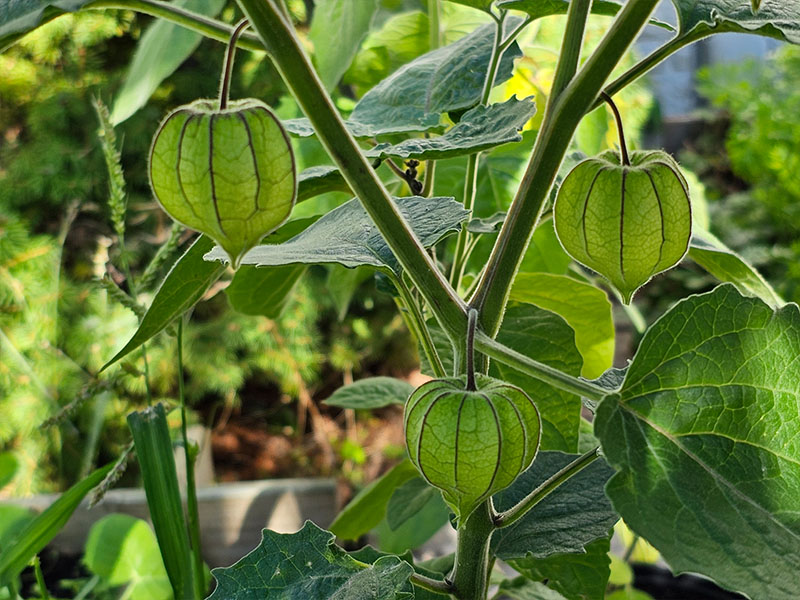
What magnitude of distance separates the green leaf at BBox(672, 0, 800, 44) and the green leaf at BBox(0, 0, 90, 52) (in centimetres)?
18

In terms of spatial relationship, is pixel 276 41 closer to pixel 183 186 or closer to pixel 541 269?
pixel 183 186

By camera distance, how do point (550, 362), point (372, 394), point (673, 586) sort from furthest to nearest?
point (673, 586) < point (372, 394) < point (550, 362)

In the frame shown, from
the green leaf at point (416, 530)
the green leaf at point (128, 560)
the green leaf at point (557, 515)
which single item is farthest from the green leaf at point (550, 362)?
the green leaf at point (128, 560)

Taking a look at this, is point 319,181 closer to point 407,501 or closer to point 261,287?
point 261,287

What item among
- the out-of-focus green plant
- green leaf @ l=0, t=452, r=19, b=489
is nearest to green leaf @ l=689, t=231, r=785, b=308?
green leaf @ l=0, t=452, r=19, b=489

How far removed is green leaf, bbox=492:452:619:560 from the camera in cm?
33

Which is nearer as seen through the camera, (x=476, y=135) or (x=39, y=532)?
(x=476, y=135)

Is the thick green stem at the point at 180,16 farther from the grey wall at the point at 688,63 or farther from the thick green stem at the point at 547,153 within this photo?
the grey wall at the point at 688,63

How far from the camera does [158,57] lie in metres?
0.49

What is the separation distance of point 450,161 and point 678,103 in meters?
3.68

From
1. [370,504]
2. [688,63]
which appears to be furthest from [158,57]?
[688,63]

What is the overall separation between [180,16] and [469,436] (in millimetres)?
161

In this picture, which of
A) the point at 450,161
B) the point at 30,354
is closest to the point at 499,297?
the point at 450,161

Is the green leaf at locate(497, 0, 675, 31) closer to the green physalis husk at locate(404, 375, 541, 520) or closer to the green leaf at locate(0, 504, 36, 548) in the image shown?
the green physalis husk at locate(404, 375, 541, 520)
